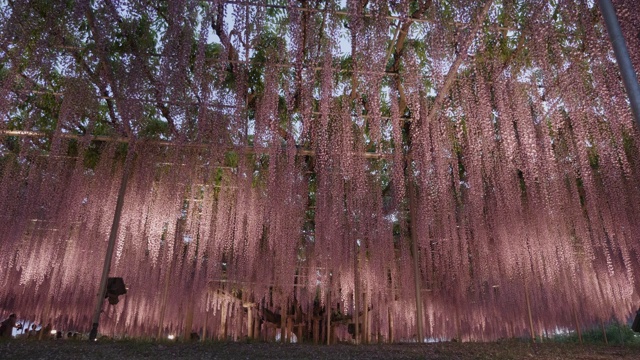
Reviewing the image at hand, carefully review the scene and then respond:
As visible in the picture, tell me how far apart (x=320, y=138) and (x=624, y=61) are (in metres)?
6.18

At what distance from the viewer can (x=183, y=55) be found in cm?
624

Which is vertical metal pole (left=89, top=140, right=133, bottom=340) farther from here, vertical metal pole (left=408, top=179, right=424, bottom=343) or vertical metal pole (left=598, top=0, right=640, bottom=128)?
vertical metal pole (left=598, top=0, right=640, bottom=128)

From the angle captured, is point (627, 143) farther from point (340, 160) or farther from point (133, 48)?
point (133, 48)

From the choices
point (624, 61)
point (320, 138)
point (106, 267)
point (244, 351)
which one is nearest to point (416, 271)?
point (320, 138)

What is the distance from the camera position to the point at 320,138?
8.59 metres

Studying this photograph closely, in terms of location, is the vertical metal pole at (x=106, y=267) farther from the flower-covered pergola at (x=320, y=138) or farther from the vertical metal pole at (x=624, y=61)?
the vertical metal pole at (x=624, y=61)

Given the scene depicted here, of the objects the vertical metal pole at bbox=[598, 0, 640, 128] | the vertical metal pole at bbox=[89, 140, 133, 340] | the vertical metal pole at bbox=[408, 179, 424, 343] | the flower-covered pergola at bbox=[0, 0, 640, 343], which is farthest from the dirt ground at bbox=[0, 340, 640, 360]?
the vertical metal pole at bbox=[598, 0, 640, 128]

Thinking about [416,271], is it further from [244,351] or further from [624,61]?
[624,61]

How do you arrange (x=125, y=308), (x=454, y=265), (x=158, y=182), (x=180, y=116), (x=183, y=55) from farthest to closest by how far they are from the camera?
(x=125, y=308)
(x=454, y=265)
(x=158, y=182)
(x=180, y=116)
(x=183, y=55)

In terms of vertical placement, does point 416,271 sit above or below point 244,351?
above

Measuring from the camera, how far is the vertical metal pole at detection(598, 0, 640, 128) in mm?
2645

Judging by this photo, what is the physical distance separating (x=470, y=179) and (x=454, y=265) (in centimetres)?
597

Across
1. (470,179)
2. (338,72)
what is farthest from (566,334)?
(338,72)

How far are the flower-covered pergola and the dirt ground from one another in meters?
1.99
